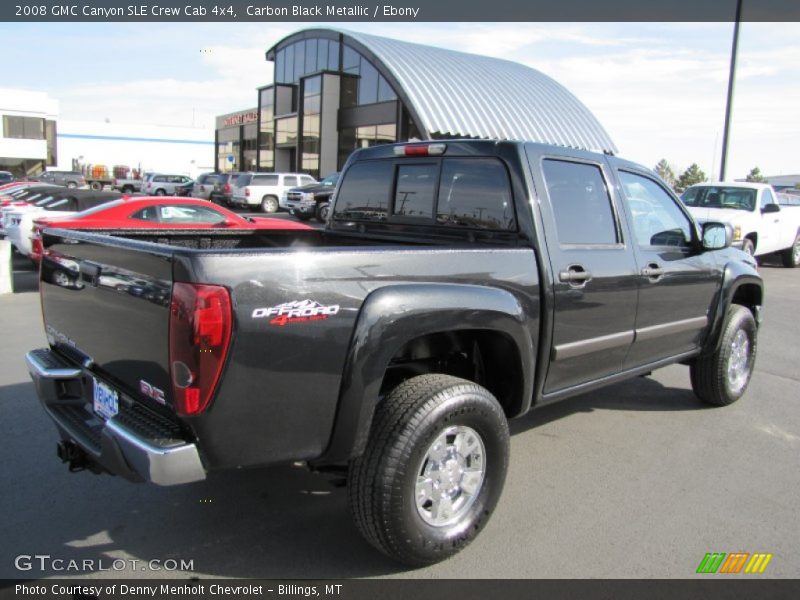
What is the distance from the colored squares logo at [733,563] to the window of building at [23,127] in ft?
→ 197

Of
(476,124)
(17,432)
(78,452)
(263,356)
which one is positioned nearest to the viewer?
(263,356)

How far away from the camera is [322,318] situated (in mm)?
2570

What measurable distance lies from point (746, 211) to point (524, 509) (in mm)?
11678

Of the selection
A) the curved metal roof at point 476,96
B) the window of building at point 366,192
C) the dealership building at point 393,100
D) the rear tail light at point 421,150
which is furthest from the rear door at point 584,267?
the curved metal roof at point 476,96

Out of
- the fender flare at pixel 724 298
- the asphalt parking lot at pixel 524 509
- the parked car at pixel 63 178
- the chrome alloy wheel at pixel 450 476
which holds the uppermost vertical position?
the parked car at pixel 63 178

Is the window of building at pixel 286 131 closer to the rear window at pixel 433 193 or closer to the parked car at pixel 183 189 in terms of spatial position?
the parked car at pixel 183 189

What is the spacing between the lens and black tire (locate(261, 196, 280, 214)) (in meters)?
29.7

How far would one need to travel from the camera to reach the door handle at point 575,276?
141 inches

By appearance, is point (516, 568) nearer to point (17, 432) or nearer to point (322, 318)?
point (322, 318)

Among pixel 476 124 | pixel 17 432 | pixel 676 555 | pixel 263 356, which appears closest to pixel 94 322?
pixel 263 356

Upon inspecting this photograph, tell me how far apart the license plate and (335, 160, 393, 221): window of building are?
2.10 meters

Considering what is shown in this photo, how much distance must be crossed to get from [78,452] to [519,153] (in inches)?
106

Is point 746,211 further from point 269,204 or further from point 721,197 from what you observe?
point 269,204

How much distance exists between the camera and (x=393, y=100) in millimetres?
Answer: 34594
